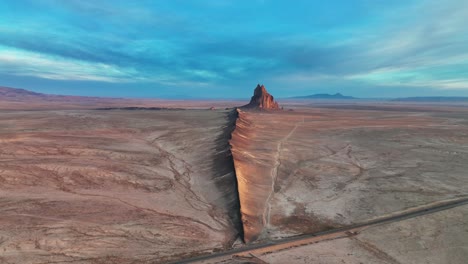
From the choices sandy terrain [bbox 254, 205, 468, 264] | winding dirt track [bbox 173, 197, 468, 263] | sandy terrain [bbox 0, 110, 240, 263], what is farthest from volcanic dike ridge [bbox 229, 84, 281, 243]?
sandy terrain [bbox 254, 205, 468, 264]

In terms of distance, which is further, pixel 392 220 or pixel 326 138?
pixel 326 138

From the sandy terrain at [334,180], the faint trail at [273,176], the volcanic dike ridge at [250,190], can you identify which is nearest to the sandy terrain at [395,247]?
the sandy terrain at [334,180]

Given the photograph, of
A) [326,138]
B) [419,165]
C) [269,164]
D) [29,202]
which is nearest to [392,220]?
[269,164]

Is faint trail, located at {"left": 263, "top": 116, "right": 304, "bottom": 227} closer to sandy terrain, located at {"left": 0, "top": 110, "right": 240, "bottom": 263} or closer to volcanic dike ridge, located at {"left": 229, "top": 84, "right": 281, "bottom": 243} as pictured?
volcanic dike ridge, located at {"left": 229, "top": 84, "right": 281, "bottom": 243}

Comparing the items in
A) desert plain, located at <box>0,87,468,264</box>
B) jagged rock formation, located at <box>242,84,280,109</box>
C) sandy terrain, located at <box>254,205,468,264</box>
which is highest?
jagged rock formation, located at <box>242,84,280,109</box>

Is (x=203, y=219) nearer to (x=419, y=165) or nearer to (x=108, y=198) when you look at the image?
(x=108, y=198)

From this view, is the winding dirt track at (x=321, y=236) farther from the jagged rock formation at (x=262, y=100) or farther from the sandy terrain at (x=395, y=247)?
the jagged rock formation at (x=262, y=100)

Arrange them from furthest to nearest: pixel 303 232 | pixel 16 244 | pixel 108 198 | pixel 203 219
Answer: pixel 108 198
pixel 203 219
pixel 303 232
pixel 16 244
